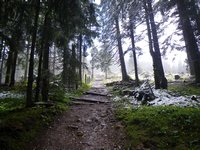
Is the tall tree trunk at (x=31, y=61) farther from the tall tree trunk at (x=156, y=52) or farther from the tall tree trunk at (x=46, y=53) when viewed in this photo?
the tall tree trunk at (x=156, y=52)

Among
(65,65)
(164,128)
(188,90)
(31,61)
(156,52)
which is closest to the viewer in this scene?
Result: (164,128)

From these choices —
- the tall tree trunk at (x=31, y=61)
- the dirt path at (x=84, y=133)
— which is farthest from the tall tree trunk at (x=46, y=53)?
the dirt path at (x=84, y=133)

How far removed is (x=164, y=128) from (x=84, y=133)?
2.91 metres

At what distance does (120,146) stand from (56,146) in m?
2.05

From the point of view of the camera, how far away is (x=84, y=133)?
8047 millimetres

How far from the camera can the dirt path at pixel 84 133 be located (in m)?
6.91

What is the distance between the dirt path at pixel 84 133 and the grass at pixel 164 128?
1.69 ft

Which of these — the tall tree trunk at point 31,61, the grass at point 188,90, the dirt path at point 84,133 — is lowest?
the dirt path at point 84,133

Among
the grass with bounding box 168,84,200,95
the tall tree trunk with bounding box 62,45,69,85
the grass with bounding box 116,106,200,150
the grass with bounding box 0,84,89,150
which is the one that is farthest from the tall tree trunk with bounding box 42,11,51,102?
the grass with bounding box 168,84,200,95

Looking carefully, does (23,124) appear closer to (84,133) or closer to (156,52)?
(84,133)

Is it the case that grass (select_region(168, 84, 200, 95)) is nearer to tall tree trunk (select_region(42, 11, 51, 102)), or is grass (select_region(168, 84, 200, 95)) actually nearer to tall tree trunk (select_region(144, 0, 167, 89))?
tall tree trunk (select_region(144, 0, 167, 89))

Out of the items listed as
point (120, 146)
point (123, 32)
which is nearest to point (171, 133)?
point (120, 146)

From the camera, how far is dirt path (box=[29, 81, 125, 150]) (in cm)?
691

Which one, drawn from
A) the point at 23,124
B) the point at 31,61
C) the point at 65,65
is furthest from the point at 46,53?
the point at 23,124
